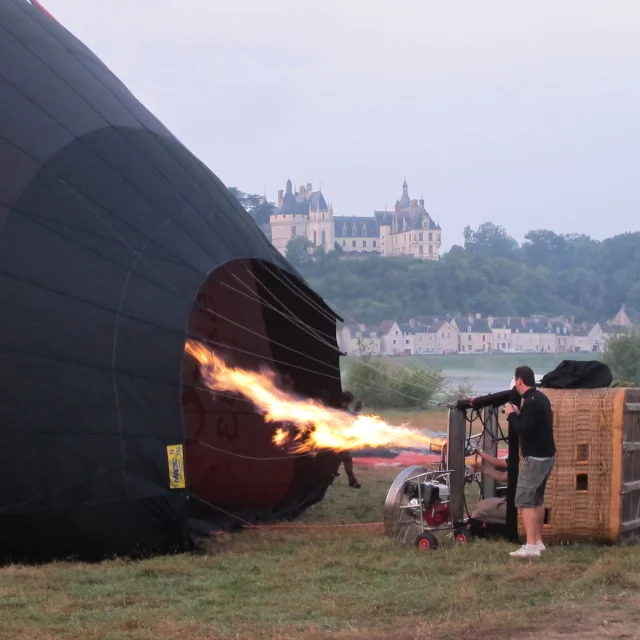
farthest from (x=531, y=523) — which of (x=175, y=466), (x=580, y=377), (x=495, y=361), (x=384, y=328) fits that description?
(x=495, y=361)

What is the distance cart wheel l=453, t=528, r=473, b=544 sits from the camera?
8.41 metres

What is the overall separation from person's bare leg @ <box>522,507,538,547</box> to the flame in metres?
1.77

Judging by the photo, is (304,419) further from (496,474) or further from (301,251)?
(301,251)

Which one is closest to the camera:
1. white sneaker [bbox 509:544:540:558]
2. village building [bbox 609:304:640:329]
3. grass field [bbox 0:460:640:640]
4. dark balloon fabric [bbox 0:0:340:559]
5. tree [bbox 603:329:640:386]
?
grass field [bbox 0:460:640:640]

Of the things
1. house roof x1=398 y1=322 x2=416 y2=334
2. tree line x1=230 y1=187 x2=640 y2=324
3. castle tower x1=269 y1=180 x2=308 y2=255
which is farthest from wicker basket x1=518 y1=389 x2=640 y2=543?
castle tower x1=269 y1=180 x2=308 y2=255

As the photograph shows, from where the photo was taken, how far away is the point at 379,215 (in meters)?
137

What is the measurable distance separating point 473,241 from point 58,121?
12299cm

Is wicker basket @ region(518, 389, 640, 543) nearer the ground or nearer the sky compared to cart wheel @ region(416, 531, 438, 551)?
nearer the sky

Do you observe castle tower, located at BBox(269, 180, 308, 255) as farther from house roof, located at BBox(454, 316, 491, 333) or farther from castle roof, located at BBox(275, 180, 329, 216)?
house roof, located at BBox(454, 316, 491, 333)

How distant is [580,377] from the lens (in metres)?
8.47

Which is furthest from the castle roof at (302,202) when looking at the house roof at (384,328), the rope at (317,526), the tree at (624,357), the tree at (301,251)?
the rope at (317,526)

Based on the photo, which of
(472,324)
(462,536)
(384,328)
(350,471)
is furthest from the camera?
(472,324)

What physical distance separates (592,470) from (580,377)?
682 millimetres

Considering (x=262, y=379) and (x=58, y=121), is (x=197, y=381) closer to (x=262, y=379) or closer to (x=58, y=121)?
(x=262, y=379)
